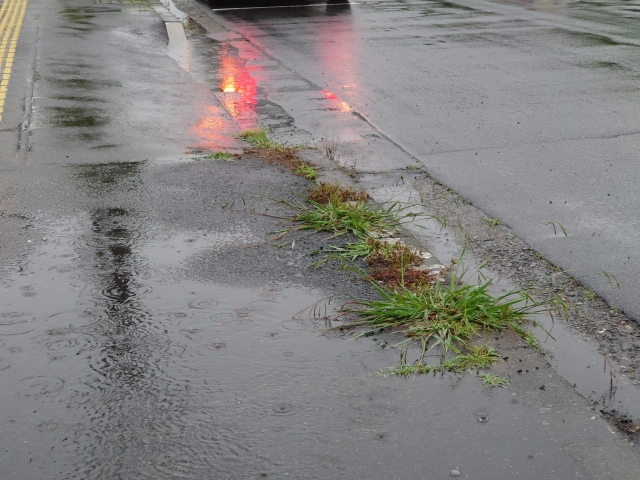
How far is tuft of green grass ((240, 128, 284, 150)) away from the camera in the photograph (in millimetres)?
8719

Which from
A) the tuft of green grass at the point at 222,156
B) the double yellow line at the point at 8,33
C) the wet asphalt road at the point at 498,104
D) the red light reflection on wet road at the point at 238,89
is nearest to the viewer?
the wet asphalt road at the point at 498,104

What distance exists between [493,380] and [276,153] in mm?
4690

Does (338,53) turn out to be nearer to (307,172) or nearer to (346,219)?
(307,172)

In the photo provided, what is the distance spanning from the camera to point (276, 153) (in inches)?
332

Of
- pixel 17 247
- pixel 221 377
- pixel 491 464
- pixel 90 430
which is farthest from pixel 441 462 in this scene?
pixel 17 247

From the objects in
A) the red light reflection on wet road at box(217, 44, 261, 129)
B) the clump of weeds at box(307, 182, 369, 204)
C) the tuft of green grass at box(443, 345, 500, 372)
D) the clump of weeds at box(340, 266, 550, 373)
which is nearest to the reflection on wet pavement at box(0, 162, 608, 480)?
the tuft of green grass at box(443, 345, 500, 372)

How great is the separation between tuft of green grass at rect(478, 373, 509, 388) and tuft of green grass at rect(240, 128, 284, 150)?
15.7ft

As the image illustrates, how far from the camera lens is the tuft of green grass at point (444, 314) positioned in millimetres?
4730

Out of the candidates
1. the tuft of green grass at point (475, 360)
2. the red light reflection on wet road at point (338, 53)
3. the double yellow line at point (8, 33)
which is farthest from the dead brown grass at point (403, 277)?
the double yellow line at point (8, 33)

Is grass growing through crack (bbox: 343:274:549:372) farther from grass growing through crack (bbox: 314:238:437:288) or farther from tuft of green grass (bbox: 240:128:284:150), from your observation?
tuft of green grass (bbox: 240:128:284:150)

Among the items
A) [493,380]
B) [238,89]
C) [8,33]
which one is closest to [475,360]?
[493,380]

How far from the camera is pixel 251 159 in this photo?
8.29m

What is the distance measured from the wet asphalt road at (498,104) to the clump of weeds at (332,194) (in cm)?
97

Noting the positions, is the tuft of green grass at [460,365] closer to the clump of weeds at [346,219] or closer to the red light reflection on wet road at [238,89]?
the clump of weeds at [346,219]
